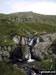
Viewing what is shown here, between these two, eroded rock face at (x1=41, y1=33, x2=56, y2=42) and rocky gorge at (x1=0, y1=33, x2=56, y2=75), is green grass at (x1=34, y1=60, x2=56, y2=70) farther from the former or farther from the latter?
eroded rock face at (x1=41, y1=33, x2=56, y2=42)

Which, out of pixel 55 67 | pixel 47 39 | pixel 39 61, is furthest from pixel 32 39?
pixel 55 67

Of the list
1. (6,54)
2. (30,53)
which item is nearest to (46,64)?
(30,53)

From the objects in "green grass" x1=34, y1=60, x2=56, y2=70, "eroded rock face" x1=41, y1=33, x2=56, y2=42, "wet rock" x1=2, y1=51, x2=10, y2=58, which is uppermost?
"eroded rock face" x1=41, y1=33, x2=56, y2=42

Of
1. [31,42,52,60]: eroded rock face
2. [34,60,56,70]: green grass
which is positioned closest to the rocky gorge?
[31,42,52,60]: eroded rock face

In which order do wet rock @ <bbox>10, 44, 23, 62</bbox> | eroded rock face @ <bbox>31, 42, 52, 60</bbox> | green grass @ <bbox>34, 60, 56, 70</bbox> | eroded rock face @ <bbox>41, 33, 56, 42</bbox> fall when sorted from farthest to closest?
eroded rock face @ <bbox>41, 33, 56, 42</bbox> < wet rock @ <bbox>10, 44, 23, 62</bbox> < eroded rock face @ <bbox>31, 42, 52, 60</bbox> < green grass @ <bbox>34, 60, 56, 70</bbox>

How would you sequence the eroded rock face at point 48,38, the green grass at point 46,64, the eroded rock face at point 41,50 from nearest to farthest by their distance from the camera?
the green grass at point 46,64, the eroded rock face at point 41,50, the eroded rock face at point 48,38

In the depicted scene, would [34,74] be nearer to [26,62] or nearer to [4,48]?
[26,62]

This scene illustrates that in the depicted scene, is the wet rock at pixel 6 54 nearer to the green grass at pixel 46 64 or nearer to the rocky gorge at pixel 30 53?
the rocky gorge at pixel 30 53

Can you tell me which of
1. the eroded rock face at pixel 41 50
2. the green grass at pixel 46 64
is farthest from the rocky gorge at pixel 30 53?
the green grass at pixel 46 64

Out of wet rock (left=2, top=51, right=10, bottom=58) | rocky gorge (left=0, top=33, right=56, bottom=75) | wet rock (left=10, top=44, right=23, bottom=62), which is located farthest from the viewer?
wet rock (left=2, top=51, right=10, bottom=58)
